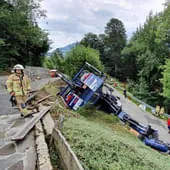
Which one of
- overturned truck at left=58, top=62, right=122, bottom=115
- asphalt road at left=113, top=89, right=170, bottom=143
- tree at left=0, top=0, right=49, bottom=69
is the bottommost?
asphalt road at left=113, top=89, right=170, bottom=143

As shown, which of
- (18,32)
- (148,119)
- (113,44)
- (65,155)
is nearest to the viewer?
(65,155)

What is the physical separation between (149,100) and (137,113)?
9.26m

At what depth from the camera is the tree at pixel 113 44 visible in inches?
1630

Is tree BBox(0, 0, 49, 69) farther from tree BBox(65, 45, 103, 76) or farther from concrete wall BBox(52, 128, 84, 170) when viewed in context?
concrete wall BBox(52, 128, 84, 170)

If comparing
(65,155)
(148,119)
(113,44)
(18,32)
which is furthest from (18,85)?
(113,44)

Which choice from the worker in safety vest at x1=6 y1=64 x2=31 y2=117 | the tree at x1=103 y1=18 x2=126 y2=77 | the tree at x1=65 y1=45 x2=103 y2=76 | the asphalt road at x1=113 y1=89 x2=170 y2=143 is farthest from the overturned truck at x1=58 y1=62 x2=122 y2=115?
the tree at x1=103 y1=18 x2=126 y2=77

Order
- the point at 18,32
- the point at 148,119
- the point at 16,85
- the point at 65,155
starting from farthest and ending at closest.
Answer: the point at 18,32 < the point at 148,119 < the point at 16,85 < the point at 65,155

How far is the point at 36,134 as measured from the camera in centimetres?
479

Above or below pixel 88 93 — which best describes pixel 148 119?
below

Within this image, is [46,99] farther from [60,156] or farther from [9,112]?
[60,156]

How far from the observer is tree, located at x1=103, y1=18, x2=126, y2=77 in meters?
41.4

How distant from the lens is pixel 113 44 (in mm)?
42312

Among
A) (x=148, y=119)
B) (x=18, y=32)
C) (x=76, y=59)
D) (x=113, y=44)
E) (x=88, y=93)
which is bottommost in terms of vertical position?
(x=148, y=119)

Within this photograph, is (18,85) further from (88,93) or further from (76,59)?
(76,59)
